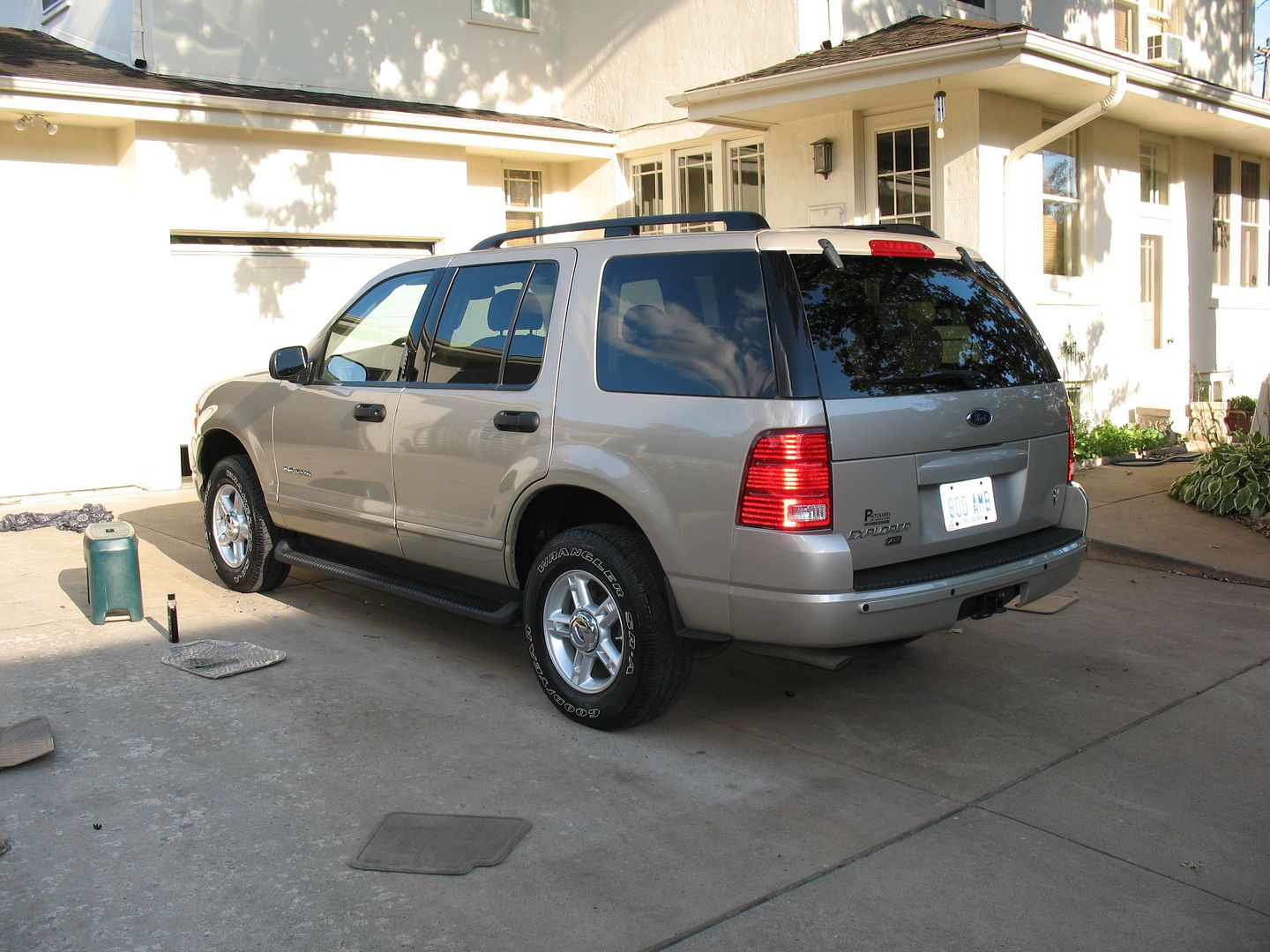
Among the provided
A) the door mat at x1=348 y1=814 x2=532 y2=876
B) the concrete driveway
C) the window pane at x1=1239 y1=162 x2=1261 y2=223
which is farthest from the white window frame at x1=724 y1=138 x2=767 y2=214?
the door mat at x1=348 y1=814 x2=532 y2=876

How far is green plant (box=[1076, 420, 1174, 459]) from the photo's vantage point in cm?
1182

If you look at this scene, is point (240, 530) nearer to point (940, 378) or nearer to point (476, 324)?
point (476, 324)

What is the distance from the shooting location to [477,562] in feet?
17.8

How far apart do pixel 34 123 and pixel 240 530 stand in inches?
221

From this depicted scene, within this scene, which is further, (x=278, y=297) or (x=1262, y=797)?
(x=278, y=297)

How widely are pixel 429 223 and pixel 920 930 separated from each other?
35.0ft

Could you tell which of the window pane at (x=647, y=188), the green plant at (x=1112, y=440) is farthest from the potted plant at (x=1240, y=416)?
the window pane at (x=647, y=188)

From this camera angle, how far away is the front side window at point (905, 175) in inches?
445

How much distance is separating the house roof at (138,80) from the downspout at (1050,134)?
487cm

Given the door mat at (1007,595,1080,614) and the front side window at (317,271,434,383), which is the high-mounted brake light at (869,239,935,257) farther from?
the door mat at (1007,595,1080,614)

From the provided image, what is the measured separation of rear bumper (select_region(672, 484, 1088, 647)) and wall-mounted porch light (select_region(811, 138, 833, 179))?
7.83m

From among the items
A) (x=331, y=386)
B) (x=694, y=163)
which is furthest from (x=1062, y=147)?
(x=331, y=386)

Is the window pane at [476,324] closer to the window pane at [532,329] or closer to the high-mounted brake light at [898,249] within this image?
the window pane at [532,329]

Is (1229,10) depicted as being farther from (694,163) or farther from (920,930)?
(920,930)
